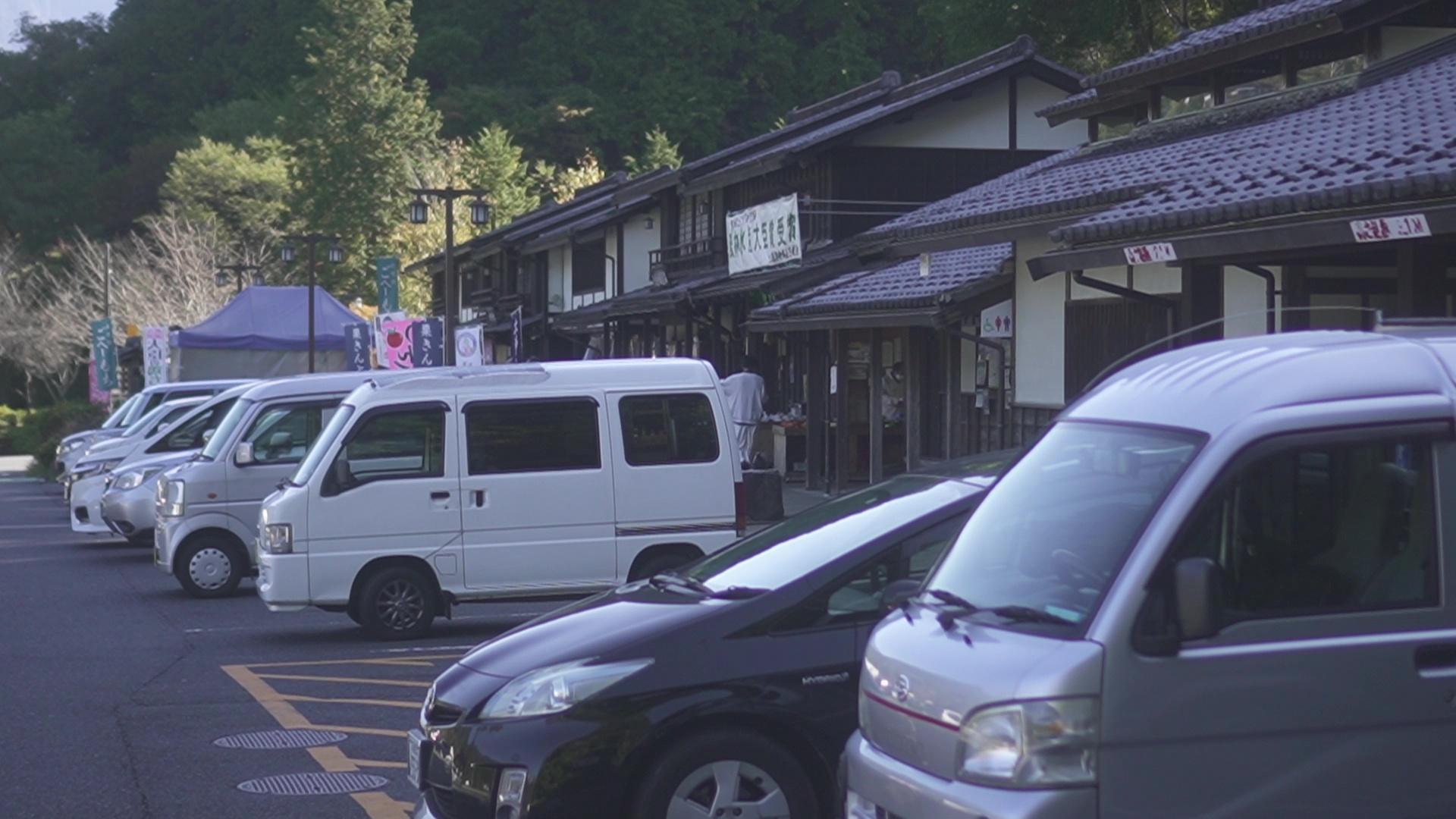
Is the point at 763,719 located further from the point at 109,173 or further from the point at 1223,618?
the point at 109,173

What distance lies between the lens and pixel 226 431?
15.5 metres

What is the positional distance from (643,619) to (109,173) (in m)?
64.2

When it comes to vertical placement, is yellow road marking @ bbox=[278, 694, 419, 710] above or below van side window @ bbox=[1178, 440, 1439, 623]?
below

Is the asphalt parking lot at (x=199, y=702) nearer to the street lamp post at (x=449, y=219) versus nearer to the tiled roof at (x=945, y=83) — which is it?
the tiled roof at (x=945, y=83)

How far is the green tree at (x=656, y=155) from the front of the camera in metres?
55.1

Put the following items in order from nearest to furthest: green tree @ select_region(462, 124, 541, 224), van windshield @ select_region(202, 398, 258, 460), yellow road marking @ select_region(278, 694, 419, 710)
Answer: yellow road marking @ select_region(278, 694, 419, 710) < van windshield @ select_region(202, 398, 258, 460) < green tree @ select_region(462, 124, 541, 224)

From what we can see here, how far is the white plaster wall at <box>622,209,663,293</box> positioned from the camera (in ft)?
127

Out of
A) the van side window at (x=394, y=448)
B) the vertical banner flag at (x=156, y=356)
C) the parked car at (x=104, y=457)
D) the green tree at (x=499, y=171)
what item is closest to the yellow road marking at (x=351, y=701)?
the van side window at (x=394, y=448)

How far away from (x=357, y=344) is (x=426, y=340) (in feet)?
12.7

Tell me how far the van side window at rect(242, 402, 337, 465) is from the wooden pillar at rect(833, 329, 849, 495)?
9.36 m

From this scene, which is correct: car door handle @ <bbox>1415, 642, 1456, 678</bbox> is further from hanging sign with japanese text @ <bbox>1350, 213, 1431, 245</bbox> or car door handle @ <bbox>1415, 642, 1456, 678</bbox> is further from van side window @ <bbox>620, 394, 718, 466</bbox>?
van side window @ <bbox>620, 394, 718, 466</bbox>

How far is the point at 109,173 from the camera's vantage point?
211ft

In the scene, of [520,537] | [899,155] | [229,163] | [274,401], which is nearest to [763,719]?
[520,537]

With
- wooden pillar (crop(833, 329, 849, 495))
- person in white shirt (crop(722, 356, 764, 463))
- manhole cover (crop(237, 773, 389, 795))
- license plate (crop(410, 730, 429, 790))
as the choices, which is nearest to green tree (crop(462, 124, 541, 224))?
person in white shirt (crop(722, 356, 764, 463))
